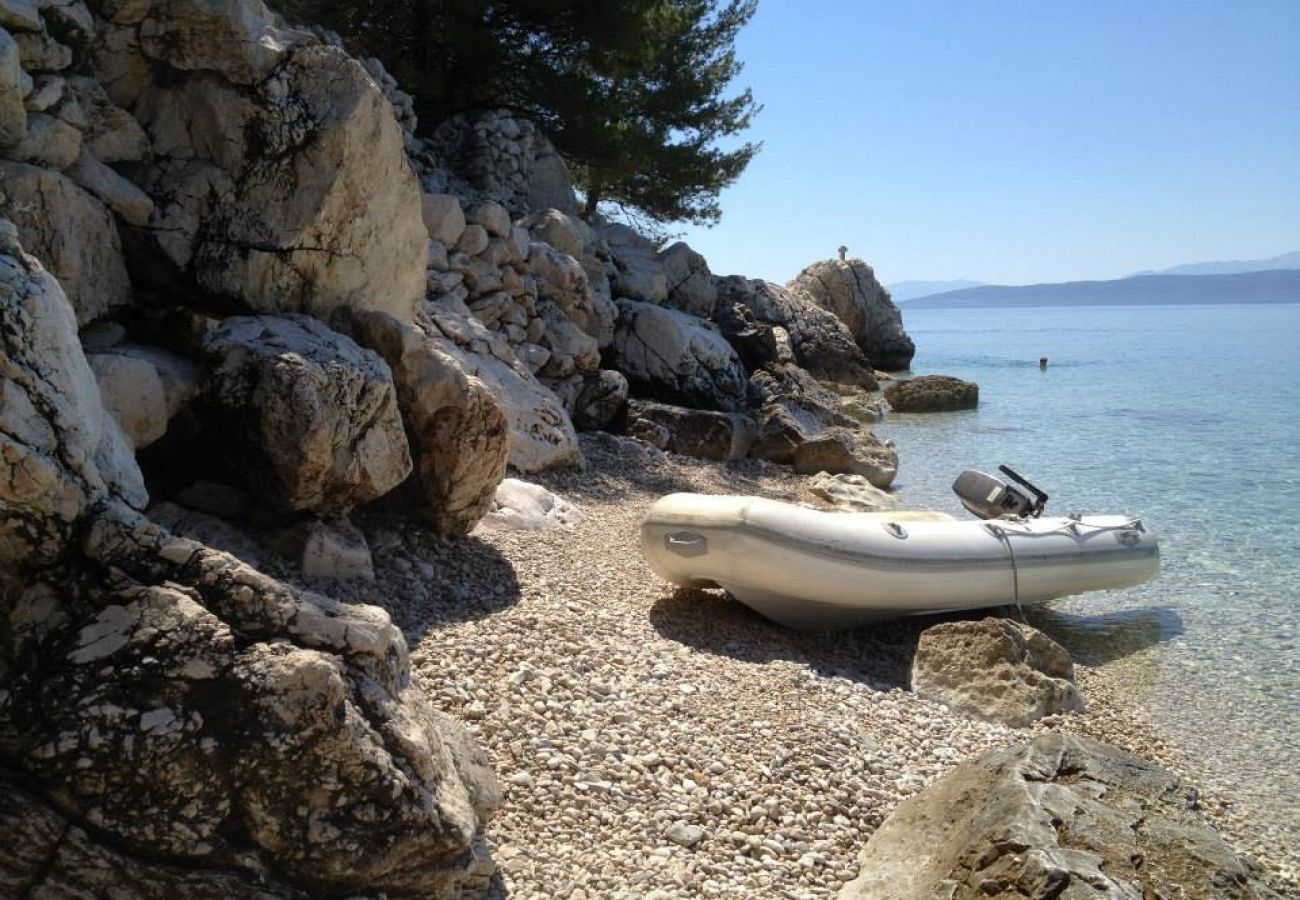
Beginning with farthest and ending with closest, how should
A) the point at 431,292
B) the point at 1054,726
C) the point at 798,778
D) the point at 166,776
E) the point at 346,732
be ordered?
the point at 431,292 → the point at 1054,726 → the point at 798,778 → the point at 346,732 → the point at 166,776

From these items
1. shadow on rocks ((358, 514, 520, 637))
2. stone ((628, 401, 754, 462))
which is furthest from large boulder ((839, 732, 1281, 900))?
stone ((628, 401, 754, 462))

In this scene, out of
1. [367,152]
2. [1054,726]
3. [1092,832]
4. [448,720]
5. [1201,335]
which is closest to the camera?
[1092,832]

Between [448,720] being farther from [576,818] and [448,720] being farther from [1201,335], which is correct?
[1201,335]

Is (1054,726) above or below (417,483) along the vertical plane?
below

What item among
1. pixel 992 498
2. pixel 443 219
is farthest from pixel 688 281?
pixel 992 498

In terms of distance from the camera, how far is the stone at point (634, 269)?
1628 centimetres

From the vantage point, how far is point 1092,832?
3699mm

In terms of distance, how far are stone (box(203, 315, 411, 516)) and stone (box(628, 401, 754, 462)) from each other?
7.10 metres

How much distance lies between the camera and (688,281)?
18.6 metres

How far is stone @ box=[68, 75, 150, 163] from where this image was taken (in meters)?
5.67

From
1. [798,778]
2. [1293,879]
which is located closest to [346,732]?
[798,778]

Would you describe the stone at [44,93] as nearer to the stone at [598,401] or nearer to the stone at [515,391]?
the stone at [515,391]

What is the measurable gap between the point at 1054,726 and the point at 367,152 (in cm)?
537

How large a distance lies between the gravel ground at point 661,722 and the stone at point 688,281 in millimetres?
11183
